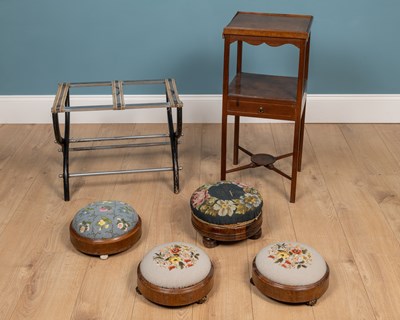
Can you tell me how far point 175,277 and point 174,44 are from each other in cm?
188

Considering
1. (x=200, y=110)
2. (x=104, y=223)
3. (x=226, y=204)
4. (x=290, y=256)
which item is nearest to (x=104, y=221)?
(x=104, y=223)

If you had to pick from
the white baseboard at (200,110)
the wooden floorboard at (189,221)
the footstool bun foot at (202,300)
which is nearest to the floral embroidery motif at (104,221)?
the wooden floorboard at (189,221)

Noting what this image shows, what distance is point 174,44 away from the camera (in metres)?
3.98

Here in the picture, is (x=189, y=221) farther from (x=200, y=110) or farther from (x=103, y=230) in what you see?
(x=200, y=110)

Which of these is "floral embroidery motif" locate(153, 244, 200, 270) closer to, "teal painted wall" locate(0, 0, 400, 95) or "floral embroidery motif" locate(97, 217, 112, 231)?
"floral embroidery motif" locate(97, 217, 112, 231)

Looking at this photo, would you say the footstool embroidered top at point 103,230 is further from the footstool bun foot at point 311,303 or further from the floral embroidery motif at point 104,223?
the footstool bun foot at point 311,303

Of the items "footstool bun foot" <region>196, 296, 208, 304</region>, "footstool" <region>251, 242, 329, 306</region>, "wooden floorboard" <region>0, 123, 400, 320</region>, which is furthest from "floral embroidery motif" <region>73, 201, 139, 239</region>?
"footstool" <region>251, 242, 329, 306</region>

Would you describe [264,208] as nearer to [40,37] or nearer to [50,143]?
[50,143]

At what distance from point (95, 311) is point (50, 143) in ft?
5.36

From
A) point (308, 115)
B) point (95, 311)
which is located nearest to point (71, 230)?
point (95, 311)

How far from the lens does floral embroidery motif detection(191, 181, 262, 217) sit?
278 cm

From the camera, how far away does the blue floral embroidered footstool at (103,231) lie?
2.75 meters

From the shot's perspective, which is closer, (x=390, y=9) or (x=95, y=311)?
(x=95, y=311)

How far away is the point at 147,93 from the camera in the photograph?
13.5ft
